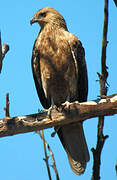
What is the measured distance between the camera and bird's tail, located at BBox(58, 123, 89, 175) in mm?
5004

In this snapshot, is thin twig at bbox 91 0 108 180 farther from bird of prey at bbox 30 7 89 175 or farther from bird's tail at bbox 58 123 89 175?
bird of prey at bbox 30 7 89 175

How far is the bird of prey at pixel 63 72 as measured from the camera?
5398 mm

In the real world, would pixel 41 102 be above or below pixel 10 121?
above

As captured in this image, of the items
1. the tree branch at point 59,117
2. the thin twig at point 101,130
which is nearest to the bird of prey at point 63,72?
the tree branch at point 59,117

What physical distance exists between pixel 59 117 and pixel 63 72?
4.07 ft

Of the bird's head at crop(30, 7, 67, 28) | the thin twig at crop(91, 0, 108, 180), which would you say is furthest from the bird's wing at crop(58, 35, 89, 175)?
the thin twig at crop(91, 0, 108, 180)

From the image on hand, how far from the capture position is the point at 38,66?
577 cm

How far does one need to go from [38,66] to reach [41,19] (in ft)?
3.01

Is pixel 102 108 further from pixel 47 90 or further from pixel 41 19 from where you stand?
pixel 41 19

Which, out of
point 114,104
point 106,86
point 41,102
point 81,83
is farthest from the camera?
point 41,102

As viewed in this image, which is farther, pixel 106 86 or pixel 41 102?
pixel 41 102

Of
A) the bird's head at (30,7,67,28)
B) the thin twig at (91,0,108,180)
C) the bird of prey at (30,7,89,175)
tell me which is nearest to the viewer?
the thin twig at (91,0,108,180)

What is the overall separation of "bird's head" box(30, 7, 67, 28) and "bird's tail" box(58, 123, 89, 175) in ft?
6.22

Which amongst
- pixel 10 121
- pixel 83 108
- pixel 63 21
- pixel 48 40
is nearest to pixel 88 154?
pixel 83 108
